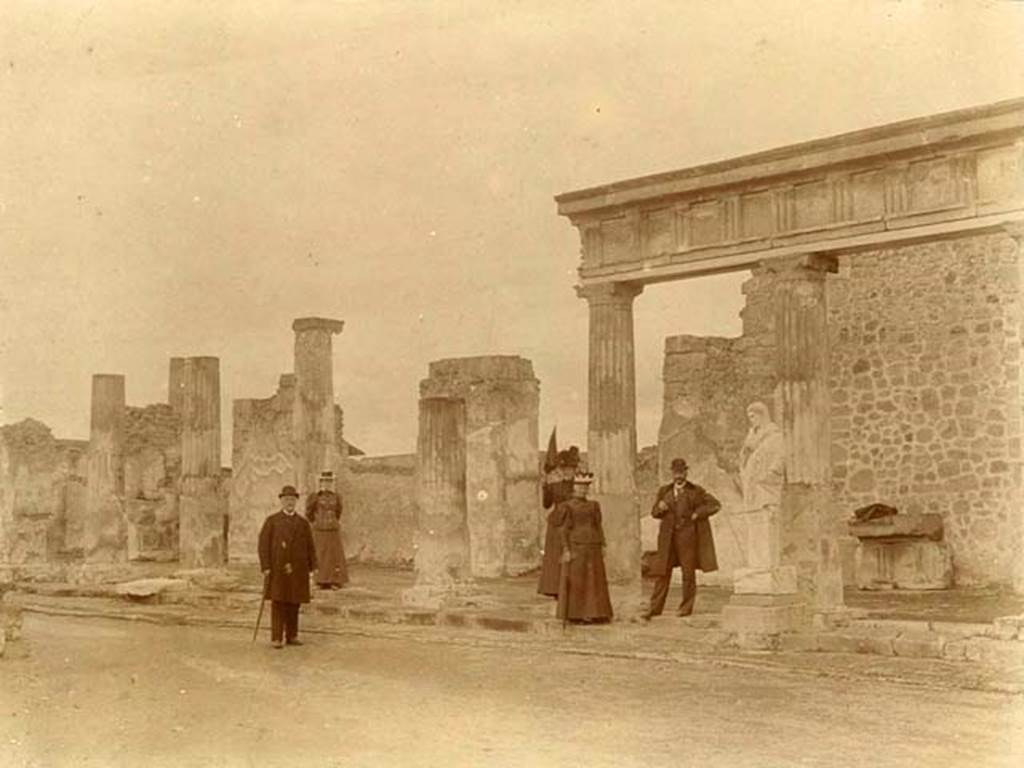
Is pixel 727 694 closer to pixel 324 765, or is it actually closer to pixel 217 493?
pixel 324 765

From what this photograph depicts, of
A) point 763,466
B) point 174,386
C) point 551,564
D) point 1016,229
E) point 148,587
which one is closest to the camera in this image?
point 1016,229

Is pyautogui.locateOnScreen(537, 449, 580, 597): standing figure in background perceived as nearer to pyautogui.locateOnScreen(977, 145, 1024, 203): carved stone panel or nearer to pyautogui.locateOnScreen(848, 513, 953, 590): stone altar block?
pyautogui.locateOnScreen(848, 513, 953, 590): stone altar block

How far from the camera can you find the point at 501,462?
22.0 m

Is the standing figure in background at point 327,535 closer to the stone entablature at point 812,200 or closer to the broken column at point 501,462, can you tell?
the broken column at point 501,462

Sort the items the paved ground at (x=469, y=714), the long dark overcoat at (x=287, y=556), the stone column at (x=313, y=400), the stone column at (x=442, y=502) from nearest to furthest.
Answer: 1. the paved ground at (x=469, y=714)
2. the long dark overcoat at (x=287, y=556)
3. the stone column at (x=442, y=502)
4. the stone column at (x=313, y=400)

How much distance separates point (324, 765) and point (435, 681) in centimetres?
315

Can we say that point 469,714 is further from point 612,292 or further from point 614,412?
point 612,292

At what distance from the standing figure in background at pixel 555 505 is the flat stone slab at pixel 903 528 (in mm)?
4364

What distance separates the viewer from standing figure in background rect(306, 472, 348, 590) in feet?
59.1

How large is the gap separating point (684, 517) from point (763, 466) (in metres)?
1.64

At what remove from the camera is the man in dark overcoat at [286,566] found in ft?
42.5

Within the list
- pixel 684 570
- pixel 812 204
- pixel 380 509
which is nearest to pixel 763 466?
pixel 684 570

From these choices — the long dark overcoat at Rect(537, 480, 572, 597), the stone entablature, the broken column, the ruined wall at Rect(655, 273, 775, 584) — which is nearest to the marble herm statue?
the stone entablature

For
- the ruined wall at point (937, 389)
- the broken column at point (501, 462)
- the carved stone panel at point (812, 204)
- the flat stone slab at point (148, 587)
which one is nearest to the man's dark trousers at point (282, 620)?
the flat stone slab at point (148, 587)
